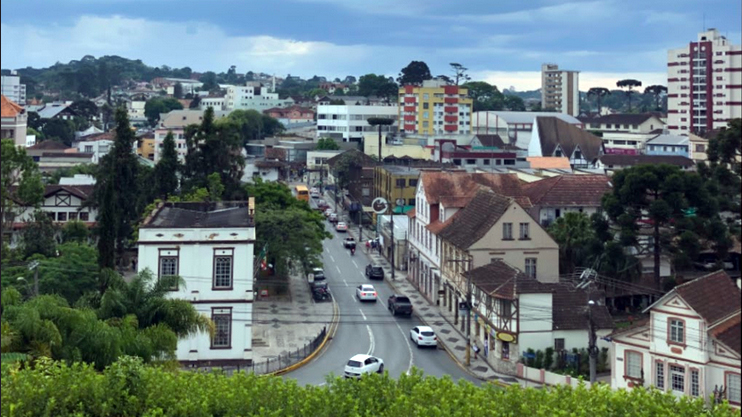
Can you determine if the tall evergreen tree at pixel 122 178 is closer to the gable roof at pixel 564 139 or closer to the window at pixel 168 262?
the window at pixel 168 262

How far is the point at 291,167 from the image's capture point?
95.2 metres

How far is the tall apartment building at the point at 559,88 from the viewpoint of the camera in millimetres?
162500

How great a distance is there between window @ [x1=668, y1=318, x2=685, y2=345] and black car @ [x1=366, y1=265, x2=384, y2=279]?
22.7 meters

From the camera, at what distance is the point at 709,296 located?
72.8ft

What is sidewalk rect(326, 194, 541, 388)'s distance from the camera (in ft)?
91.9

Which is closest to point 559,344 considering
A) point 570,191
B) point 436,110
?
point 570,191

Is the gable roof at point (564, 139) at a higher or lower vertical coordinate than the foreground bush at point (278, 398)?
higher

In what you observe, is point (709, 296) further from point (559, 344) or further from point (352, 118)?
point (352, 118)

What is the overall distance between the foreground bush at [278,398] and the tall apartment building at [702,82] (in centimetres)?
8917

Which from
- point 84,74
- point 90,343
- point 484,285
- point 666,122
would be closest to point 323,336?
point 484,285

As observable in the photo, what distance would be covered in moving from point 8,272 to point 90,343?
1801 cm

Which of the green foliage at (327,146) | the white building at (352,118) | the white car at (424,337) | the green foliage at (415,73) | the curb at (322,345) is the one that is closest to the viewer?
the curb at (322,345)

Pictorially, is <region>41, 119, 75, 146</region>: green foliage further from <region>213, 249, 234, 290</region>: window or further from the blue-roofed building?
<region>213, 249, 234, 290</region>: window

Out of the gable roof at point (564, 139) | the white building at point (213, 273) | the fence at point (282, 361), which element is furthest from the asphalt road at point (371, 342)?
the gable roof at point (564, 139)
